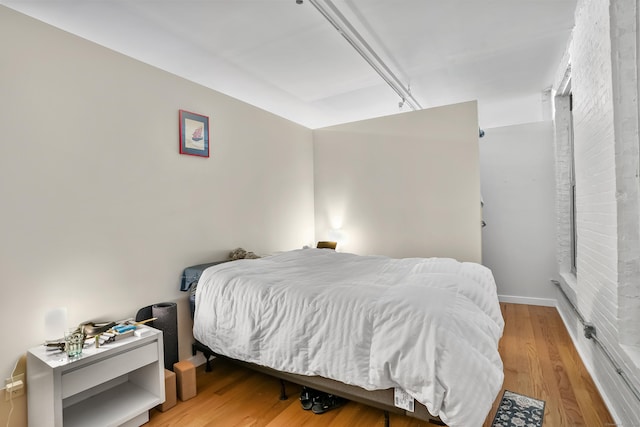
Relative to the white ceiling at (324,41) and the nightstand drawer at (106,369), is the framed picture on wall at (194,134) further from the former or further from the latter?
the nightstand drawer at (106,369)

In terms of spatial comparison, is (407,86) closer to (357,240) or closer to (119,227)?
(357,240)

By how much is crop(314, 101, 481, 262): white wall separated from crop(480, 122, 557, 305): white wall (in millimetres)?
1021

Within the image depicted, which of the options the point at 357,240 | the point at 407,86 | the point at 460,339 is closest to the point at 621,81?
the point at 460,339

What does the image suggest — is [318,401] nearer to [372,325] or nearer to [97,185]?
[372,325]

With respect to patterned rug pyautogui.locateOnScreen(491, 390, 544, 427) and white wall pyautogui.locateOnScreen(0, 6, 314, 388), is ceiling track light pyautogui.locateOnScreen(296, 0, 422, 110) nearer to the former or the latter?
white wall pyautogui.locateOnScreen(0, 6, 314, 388)

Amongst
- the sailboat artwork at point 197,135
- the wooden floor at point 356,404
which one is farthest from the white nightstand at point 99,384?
the sailboat artwork at point 197,135

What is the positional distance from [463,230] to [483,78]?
6.06 feet

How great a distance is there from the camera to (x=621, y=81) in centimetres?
166

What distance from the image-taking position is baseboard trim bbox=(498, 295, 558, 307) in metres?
4.05

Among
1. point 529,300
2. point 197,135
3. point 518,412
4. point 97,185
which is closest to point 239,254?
point 197,135

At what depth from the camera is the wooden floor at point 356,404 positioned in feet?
6.36

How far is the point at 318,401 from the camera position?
207 cm

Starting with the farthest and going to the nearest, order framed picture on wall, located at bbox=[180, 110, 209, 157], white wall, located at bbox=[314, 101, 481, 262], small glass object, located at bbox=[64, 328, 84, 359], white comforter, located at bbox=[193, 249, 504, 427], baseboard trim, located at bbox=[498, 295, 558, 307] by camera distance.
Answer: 1. baseboard trim, located at bbox=[498, 295, 558, 307]
2. white wall, located at bbox=[314, 101, 481, 262]
3. framed picture on wall, located at bbox=[180, 110, 209, 157]
4. small glass object, located at bbox=[64, 328, 84, 359]
5. white comforter, located at bbox=[193, 249, 504, 427]

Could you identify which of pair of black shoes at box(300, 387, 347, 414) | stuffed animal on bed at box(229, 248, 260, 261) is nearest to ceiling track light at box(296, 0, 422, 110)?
stuffed animal on bed at box(229, 248, 260, 261)
